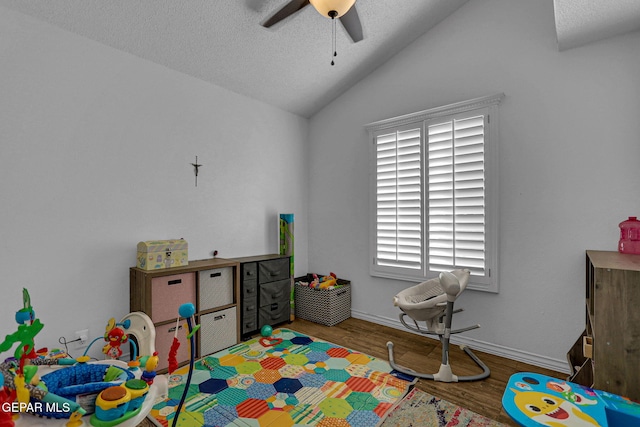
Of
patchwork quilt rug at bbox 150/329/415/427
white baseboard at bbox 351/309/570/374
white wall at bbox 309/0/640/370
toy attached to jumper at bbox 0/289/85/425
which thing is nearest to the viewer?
toy attached to jumper at bbox 0/289/85/425

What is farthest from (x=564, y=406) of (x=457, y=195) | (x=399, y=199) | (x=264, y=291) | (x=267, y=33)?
(x=267, y=33)

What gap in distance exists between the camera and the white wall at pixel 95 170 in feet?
7.04

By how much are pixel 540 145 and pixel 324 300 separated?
8.45ft

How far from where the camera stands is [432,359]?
2.69 meters

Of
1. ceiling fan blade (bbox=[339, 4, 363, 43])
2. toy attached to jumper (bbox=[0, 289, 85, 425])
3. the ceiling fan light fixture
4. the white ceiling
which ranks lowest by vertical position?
toy attached to jumper (bbox=[0, 289, 85, 425])

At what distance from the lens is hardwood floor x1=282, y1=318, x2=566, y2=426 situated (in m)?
2.12

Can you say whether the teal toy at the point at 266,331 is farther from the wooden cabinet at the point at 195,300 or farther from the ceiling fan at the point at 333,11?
the ceiling fan at the point at 333,11

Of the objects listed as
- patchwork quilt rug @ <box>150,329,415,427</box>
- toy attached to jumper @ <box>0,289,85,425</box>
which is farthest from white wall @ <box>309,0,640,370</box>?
toy attached to jumper @ <box>0,289,85,425</box>

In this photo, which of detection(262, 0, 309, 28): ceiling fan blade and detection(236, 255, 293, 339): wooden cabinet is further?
detection(236, 255, 293, 339): wooden cabinet

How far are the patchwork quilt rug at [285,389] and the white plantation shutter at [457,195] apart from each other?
47.0 inches

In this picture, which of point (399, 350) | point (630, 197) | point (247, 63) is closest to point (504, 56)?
point (630, 197)

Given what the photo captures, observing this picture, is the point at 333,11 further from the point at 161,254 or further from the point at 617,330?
the point at 617,330

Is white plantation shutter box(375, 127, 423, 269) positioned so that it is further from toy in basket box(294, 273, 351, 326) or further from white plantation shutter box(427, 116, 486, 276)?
toy in basket box(294, 273, 351, 326)

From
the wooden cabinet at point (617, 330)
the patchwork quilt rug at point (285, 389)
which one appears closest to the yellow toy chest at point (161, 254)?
the patchwork quilt rug at point (285, 389)
